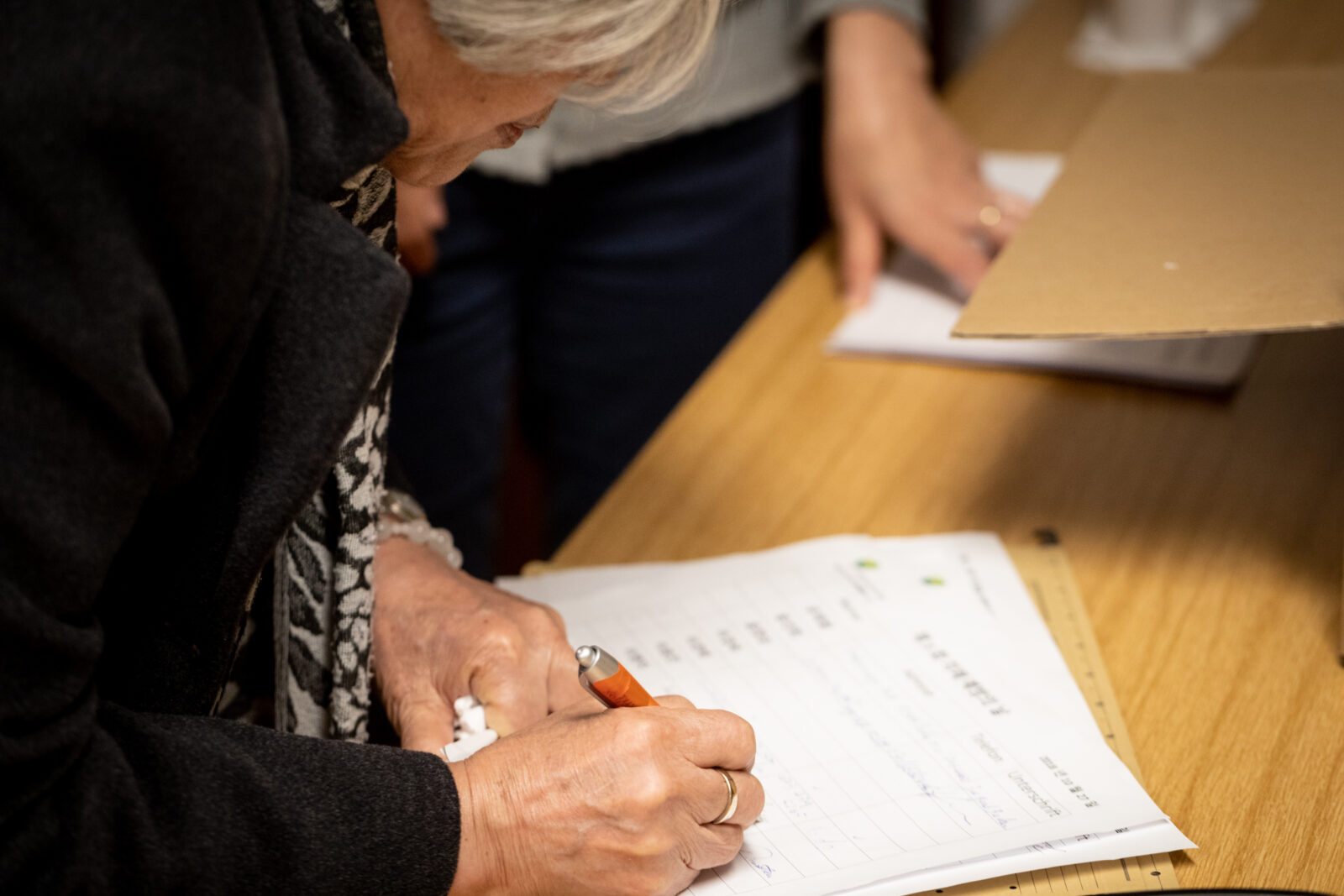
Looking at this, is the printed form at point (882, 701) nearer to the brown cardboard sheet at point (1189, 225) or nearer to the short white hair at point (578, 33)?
the brown cardboard sheet at point (1189, 225)

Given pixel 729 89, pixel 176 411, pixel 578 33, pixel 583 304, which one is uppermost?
pixel 578 33

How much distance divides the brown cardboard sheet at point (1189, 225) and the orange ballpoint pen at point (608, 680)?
0.25 metres

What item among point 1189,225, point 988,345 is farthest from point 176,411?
point 988,345

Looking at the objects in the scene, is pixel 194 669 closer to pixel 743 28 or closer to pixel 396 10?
pixel 396 10

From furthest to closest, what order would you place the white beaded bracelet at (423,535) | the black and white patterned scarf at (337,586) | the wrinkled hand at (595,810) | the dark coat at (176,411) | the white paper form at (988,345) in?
the white paper form at (988,345) < the white beaded bracelet at (423,535) < the black and white patterned scarf at (337,586) < the wrinkled hand at (595,810) < the dark coat at (176,411)

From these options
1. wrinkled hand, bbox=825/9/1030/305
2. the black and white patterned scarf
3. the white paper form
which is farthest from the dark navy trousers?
the black and white patterned scarf

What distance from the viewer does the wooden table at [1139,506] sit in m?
0.66

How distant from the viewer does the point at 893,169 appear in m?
1.18

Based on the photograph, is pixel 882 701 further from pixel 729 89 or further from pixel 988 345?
pixel 729 89

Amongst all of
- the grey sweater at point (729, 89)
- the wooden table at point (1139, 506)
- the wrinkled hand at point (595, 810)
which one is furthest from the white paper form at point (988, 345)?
the wrinkled hand at point (595, 810)

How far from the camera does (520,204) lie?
4.18 ft

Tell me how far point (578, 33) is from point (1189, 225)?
0.42 metres

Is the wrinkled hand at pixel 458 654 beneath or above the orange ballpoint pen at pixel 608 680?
beneath

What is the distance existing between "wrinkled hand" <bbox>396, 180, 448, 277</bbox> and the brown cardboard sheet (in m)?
0.56
